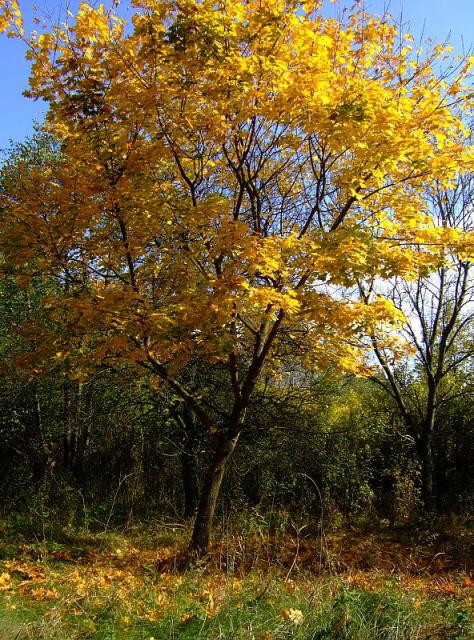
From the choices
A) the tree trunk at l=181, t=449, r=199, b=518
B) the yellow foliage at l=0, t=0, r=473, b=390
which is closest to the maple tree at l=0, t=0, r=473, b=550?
the yellow foliage at l=0, t=0, r=473, b=390

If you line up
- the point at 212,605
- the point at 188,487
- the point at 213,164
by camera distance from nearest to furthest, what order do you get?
the point at 212,605 → the point at 213,164 → the point at 188,487

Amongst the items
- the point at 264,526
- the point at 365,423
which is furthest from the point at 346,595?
the point at 365,423

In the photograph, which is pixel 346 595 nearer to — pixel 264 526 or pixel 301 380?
pixel 264 526

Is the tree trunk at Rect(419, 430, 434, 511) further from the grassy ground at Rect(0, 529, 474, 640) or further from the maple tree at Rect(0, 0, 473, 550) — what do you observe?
the maple tree at Rect(0, 0, 473, 550)

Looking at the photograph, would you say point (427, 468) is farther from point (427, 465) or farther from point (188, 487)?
point (188, 487)

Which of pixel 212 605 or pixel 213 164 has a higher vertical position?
pixel 213 164

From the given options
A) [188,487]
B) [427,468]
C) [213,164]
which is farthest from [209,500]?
[427,468]

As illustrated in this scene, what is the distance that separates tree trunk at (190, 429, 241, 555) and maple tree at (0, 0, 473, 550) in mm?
1607

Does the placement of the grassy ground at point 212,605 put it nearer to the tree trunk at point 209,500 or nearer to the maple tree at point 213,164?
the tree trunk at point 209,500

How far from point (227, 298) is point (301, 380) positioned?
6257 mm

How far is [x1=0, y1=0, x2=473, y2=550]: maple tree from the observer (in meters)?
4.89

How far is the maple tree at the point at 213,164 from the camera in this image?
192 inches

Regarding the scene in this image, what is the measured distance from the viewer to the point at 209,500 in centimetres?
708

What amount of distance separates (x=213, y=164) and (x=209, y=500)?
4.60 m
